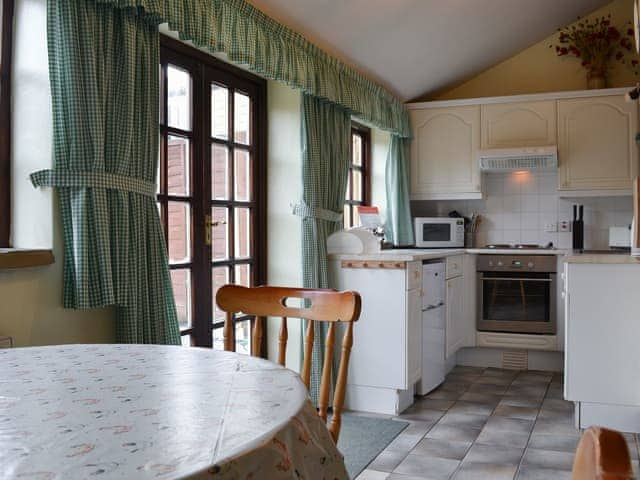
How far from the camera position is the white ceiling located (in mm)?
3469

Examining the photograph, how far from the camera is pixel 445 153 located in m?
5.28

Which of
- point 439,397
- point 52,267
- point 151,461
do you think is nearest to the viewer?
point 151,461

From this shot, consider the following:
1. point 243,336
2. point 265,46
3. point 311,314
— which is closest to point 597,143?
point 265,46

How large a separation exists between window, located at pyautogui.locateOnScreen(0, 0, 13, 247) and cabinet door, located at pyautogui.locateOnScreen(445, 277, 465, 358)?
3079 mm

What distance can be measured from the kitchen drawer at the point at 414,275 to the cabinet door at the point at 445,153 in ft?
5.36

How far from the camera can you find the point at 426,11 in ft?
13.0

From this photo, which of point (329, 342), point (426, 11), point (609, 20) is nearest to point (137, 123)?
point (329, 342)

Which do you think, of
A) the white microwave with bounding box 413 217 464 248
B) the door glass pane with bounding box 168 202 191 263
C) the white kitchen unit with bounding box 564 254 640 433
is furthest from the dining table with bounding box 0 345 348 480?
the white microwave with bounding box 413 217 464 248

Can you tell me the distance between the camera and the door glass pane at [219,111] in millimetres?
3207

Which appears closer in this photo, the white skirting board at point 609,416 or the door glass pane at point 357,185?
the white skirting board at point 609,416

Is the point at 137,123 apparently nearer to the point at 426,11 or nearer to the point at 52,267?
the point at 52,267

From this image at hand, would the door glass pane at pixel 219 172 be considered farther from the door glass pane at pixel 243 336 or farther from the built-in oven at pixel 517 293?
the built-in oven at pixel 517 293

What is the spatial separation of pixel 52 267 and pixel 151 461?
4.74 feet

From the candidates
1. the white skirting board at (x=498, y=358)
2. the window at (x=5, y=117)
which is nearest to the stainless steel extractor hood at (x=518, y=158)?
the white skirting board at (x=498, y=358)
